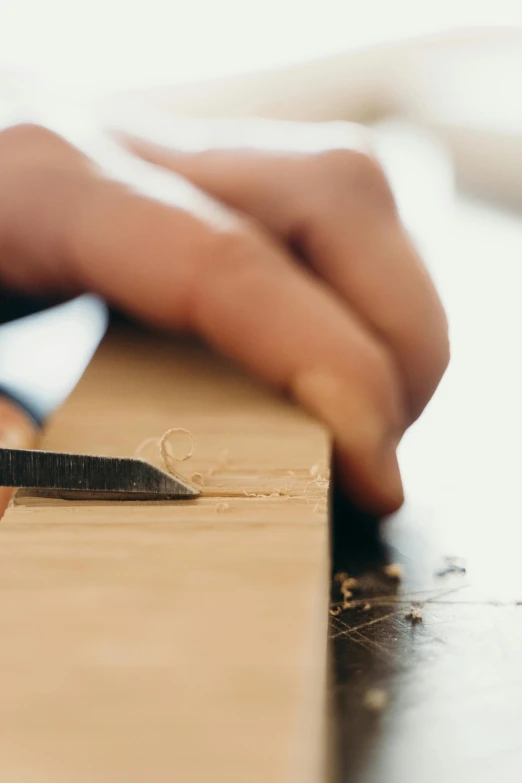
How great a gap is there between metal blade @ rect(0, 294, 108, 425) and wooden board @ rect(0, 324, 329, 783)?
2.7 inches

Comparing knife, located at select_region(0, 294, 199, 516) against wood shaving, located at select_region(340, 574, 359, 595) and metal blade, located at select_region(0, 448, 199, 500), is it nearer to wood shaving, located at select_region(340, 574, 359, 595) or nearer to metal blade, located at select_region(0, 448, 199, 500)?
metal blade, located at select_region(0, 448, 199, 500)

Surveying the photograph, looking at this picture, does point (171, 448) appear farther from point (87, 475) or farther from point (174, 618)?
point (174, 618)

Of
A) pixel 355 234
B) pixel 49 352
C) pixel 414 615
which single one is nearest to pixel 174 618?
pixel 414 615

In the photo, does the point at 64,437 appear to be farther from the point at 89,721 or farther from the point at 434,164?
the point at 434,164

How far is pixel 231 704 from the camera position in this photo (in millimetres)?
313

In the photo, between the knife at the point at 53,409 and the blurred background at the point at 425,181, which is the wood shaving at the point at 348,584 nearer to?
the blurred background at the point at 425,181

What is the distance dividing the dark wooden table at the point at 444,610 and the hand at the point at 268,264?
56 millimetres

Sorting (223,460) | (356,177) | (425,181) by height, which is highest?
(356,177)

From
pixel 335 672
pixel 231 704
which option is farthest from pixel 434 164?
pixel 231 704

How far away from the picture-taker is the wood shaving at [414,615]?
526 millimetres

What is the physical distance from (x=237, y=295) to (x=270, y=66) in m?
1.37

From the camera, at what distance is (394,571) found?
58 cm

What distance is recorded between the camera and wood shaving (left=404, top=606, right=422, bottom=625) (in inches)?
20.7

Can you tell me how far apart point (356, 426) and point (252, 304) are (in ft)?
0.37
